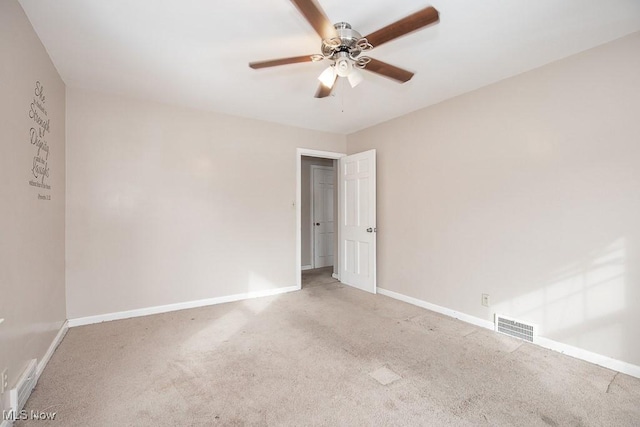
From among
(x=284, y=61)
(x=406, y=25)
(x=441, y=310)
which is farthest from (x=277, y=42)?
(x=441, y=310)

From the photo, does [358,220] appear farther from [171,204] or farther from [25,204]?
[25,204]

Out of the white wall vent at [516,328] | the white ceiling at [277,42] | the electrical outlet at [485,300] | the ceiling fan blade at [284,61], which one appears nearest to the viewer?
the white ceiling at [277,42]

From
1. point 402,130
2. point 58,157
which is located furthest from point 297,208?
point 58,157

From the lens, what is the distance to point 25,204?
6.64ft

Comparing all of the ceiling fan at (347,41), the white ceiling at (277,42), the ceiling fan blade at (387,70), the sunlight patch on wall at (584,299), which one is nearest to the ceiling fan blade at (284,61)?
the ceiling fan at (347,41)

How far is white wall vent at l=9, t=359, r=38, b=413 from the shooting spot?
1.71m

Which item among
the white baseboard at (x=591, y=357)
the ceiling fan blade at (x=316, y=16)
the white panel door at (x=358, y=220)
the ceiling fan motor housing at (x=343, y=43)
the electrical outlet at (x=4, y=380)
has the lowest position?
the white baseboard at (x=591, y=357)

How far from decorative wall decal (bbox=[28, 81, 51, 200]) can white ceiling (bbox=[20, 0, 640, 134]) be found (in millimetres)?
450

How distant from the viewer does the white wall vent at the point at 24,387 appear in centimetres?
171

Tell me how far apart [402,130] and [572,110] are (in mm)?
1833

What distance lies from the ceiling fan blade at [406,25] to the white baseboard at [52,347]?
3238 millimetres

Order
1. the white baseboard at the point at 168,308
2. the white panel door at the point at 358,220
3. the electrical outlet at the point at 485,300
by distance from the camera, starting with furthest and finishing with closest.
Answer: the white panel door at the point at 358,220, the white baseboard at the point at 168,308, the electrical outlet at the point at 485,300

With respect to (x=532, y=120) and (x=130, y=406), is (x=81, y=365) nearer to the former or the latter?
(x=130, y=406)

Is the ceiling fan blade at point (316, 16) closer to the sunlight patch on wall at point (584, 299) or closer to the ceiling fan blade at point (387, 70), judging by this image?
the ceiling fan blade at point (387, 70)
